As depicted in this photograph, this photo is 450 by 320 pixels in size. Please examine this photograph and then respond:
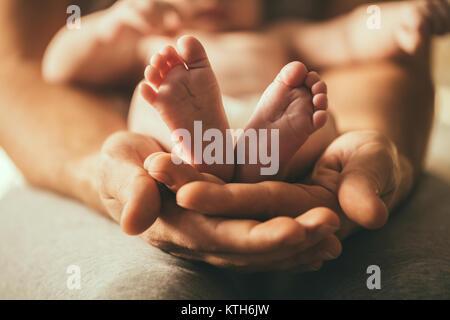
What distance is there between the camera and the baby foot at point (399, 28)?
607 mm

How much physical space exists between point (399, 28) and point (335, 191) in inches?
16.4

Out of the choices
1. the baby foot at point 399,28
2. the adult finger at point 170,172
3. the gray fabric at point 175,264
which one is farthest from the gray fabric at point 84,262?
the baby foot at point 399,28

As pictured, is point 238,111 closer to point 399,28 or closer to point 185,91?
point 185,91

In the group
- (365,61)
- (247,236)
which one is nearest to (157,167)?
(247,236)

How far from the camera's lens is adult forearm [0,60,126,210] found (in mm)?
699

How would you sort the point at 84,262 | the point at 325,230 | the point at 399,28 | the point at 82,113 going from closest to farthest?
the point at 325,230
the point at 84,262
the point at 399,28
the point at 82,113

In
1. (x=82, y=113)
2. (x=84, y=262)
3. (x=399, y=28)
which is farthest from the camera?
(x=82, y=113)

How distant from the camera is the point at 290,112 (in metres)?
0.42

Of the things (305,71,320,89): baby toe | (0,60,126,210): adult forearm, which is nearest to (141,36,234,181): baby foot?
(305,71,320,89): baby toe

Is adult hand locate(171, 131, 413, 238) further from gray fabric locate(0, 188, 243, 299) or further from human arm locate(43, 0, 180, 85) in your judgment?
human arm locate(43, 0, 180, 85)

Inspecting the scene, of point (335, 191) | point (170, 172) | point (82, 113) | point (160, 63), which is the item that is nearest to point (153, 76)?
point (160, 63)
